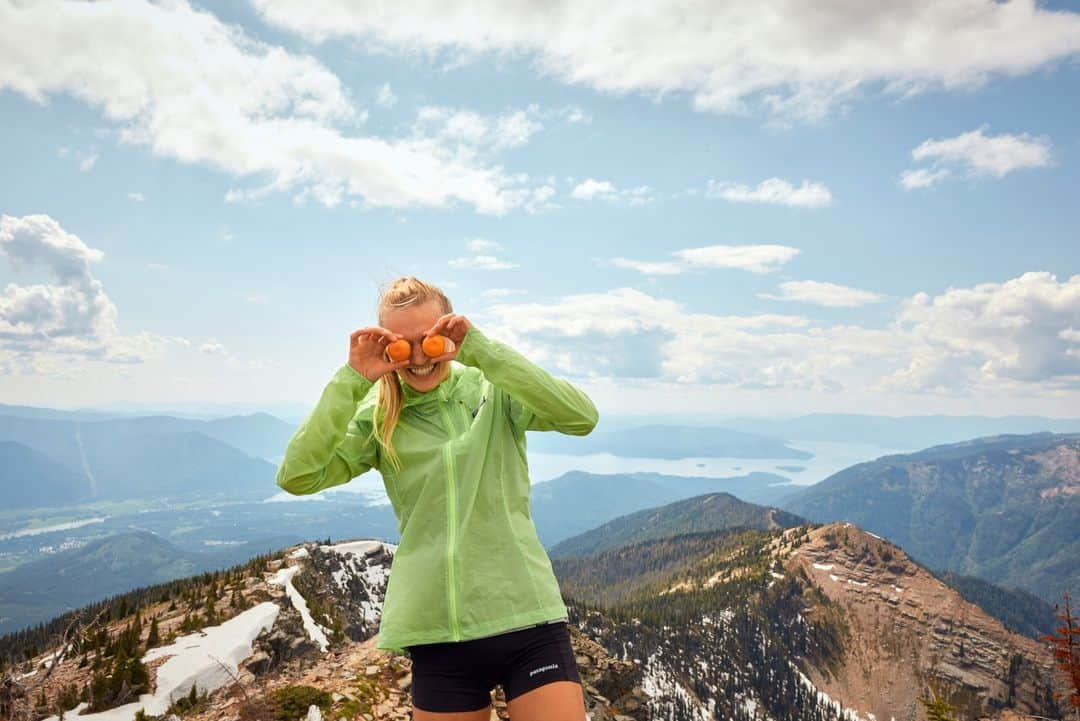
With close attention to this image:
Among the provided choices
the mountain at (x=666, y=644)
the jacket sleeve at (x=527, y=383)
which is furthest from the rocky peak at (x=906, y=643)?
the jacket sleeve at (x=527, y=383)

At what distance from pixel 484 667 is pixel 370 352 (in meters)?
1.94

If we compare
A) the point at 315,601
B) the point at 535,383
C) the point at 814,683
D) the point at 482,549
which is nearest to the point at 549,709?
the point at 482,549

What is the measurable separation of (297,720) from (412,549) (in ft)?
24.2

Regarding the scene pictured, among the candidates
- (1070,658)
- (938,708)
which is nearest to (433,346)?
(938,708)

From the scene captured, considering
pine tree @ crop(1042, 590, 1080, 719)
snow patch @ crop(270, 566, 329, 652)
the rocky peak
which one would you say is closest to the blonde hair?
pine tree @ crop(1042, 590, 1080, 719)

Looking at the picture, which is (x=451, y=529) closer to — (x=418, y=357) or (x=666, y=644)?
(x=418, y=357)

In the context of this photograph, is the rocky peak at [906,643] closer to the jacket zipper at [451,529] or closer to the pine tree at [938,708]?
the pine tree at [938,708]

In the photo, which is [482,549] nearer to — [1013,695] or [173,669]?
[173,669]

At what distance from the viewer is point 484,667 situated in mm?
3359

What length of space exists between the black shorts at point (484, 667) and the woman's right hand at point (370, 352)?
160cm

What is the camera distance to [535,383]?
342 cm

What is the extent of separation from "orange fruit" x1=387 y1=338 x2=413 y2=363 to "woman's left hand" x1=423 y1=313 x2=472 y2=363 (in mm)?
134

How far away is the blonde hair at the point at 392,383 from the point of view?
11.6 feet

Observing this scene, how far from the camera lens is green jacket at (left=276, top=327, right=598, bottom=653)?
3.34m
